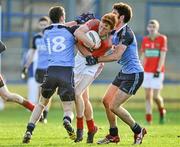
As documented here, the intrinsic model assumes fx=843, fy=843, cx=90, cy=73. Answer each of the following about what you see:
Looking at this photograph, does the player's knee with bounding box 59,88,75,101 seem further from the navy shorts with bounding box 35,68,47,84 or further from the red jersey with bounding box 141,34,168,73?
the red jersey with bounding box 141,34,168,73

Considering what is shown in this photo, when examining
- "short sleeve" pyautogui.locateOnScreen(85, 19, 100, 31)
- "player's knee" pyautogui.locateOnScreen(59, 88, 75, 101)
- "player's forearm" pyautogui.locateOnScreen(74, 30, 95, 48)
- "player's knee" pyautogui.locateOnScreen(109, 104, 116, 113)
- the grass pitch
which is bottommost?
the grass pitch

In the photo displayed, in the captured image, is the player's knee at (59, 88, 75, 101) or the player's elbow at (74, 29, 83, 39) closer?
the player's elbow at (74, 29, 83, 39)

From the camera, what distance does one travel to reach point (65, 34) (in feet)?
44.8

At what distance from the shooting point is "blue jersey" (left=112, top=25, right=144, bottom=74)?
13453mm

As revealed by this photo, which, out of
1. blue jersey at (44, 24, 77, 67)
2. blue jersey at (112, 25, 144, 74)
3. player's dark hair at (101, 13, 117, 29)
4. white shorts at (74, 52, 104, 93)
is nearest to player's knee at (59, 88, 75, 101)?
white shorts at (74, 52, 104, 93)

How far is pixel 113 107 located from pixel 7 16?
15.8m

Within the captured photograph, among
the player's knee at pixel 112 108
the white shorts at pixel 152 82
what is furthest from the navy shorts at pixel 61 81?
the white shorts at pixel 152 82

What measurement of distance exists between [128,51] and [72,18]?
1424 cm

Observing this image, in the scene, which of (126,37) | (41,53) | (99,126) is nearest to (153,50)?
(41,53)

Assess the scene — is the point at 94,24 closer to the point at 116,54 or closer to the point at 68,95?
the point at 116,54

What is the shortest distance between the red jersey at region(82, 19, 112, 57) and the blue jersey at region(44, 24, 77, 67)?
0.91 ft

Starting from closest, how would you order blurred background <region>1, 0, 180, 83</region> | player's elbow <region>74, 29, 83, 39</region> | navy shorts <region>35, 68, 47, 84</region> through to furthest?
player's elbow <region>74, 29, 83, 39</region>, navy shorts <region>35, 68, 47, 84</region>, blurred background <region>1, 0, 180, 83</region>

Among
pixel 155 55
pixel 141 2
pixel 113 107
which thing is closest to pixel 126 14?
pixel 113 107

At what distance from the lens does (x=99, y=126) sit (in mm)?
18688
